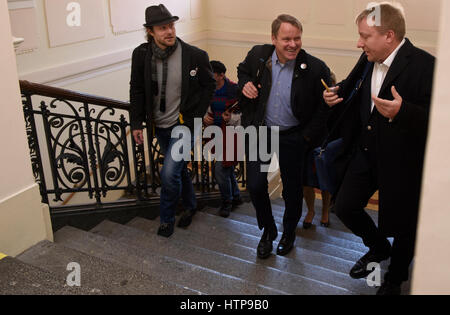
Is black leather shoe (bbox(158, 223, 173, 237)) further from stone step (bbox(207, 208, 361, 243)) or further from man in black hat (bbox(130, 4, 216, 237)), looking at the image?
stone step (bbox(207, 208, 361, 243))

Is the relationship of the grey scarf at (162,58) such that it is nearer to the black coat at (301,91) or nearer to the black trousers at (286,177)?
the black coat at (301,91)

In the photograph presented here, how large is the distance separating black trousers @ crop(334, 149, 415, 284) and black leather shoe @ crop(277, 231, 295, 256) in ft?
2.21

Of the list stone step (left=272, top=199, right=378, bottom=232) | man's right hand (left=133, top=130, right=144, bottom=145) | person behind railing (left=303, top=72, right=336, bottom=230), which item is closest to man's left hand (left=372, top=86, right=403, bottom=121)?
person behind railing (left=303, top=72, right=336, bottom=230)

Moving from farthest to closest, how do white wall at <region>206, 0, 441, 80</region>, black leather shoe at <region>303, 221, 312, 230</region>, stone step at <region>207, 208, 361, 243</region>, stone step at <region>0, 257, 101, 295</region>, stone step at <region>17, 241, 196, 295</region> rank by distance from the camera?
white wall at <region>206, 0, 441, 80</region> → black leather shoe at <region>303, 221, 312, 230</region> → stone step at <region>207, 208, 361, 243</region> → stone step at <region>17, 241, 196, 295</region> → stone step at <region>0, 257, 101, 295</region>

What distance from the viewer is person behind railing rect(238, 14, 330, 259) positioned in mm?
3223

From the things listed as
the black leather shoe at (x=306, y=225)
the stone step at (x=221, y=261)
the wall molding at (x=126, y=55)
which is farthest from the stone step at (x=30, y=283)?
the wall molding at (x=126, y=55)

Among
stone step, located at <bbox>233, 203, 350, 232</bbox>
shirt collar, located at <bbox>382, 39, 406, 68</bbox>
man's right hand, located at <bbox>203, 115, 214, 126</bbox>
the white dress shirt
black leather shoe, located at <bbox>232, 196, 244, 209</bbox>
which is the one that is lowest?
stone step, located at <bbox>233, 203, 350, 232</bbox>

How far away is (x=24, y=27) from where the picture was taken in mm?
4984

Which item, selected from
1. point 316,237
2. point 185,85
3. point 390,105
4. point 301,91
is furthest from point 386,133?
point 316,237

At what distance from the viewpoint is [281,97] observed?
10.8 ft

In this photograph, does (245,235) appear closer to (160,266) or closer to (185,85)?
(160,266)

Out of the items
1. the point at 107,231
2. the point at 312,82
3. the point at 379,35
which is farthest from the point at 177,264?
the point at 379,35

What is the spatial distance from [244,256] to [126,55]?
13.1 ft

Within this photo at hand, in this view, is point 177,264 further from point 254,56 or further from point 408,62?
point 408,62
